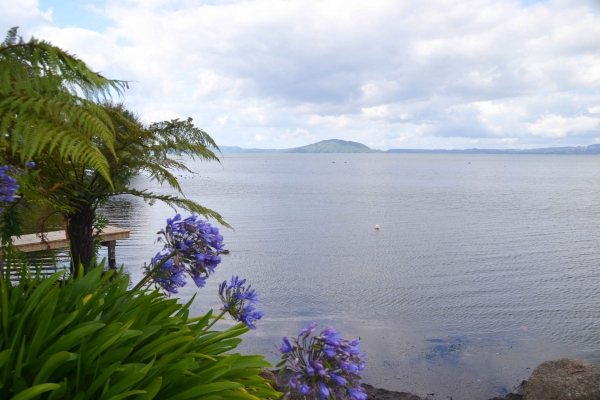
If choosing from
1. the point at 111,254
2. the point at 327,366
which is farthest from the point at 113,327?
the point at 111,254

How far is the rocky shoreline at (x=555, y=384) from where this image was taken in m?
5.56

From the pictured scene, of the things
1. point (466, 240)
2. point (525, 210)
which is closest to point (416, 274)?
point (466, 240)

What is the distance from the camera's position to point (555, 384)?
19.0 ft

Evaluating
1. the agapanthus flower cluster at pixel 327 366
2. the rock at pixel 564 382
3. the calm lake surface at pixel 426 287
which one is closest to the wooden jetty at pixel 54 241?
the calm lake surface at pixel 426 287

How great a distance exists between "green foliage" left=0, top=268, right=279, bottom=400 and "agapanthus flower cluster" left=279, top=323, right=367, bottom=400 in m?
0.33

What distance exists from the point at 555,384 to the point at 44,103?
232 inches

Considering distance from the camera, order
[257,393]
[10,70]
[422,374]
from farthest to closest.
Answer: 1. [422,374]
2. [10,70]
3. [257,393]

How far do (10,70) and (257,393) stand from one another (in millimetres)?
2414

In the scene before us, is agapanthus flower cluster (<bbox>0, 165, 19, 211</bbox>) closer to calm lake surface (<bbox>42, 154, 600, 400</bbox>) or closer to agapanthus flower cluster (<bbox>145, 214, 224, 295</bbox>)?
agapanthus flower cluster (<bbox>145, 214, 224, 295</bbox>)

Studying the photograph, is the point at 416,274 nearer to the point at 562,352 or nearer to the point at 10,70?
the point at 562,352

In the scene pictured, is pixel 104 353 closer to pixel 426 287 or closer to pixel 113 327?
pixel 113 327

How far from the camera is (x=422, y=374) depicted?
7.08m

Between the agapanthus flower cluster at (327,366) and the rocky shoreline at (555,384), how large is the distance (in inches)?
141

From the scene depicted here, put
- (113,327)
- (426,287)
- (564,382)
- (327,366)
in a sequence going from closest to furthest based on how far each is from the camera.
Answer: (327,366) < (113,327) < (564,382) < (426,287)
